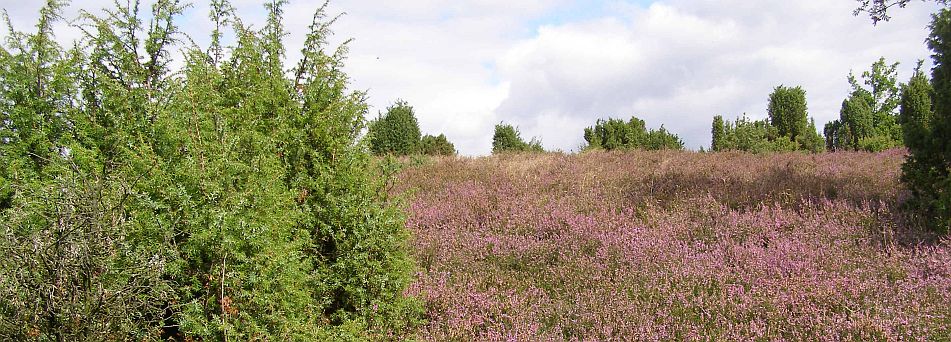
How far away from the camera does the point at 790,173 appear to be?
30.5 ft

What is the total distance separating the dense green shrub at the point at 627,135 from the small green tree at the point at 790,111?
4.82 m

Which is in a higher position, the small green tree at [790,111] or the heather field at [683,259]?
the small green tree at [790,111]

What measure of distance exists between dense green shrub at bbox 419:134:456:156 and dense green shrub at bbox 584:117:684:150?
6.11m

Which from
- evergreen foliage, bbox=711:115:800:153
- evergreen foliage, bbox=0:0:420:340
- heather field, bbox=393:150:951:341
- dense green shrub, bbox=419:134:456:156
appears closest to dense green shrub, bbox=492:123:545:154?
dense green shrub, bbox=419:134:456:156

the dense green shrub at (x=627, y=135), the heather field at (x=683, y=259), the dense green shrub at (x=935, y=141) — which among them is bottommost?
the heather field at (x=683, y=259)

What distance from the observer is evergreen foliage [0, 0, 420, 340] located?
3.16 metres

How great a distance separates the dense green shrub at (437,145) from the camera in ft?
A: 78.1

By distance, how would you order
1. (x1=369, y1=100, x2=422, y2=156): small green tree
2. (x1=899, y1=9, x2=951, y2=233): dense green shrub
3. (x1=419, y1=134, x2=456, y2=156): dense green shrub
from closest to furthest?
(x1=899, y1=9, x2=951, y2=233): dense green shrub < (x1=369, y1=100, x2=422, y2=156): small green tree < (x1=419, y1=134, x2=456, y2=156): dense green shrub

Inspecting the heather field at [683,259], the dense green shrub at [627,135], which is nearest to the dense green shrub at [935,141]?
the heather field at [683,259]

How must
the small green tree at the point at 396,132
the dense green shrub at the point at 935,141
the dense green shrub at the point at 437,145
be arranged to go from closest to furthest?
1. the dense green shrub at the point at 935,141
2. the small green tree at the point at 396,132
3. the dense green shrub at the point at 437,145

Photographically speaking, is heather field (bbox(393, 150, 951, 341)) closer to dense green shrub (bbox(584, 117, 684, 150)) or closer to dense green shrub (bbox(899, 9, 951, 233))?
dense green shrub (bbox(899, 9, 951, 233))

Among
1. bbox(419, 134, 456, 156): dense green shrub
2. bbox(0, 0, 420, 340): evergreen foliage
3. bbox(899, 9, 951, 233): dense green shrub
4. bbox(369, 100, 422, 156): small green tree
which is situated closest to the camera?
bbox(0, 0, 420, 340): evergreen foliage

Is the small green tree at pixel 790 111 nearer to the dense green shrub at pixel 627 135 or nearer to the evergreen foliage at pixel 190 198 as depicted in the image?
the dense green shrub at pixel 627 135

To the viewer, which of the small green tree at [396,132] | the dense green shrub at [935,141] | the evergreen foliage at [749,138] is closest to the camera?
the dense green shrub at [935,141]
